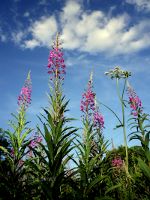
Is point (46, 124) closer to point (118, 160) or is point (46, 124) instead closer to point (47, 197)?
point (47, 197)

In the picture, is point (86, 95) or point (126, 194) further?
point (86, 95)

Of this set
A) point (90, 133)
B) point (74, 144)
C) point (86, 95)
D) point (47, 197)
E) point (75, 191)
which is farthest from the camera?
point (86, 95)

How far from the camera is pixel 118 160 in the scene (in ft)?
35.5

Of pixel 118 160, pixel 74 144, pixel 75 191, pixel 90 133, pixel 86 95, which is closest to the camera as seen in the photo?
pixel 75 191

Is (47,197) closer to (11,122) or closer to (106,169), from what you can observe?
(11,122)

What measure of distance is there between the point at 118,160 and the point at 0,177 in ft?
16.8

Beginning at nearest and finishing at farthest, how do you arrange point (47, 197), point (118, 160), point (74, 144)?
point (47, 197) < point (74, 144) < point (118, 160)

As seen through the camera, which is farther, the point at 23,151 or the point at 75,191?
the point at 23,151

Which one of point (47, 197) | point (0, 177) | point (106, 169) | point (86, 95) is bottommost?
point (47, 197)

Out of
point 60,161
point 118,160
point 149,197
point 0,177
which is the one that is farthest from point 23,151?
point 118,160

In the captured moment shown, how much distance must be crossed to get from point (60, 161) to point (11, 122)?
8.16 feet

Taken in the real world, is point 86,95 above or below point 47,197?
above

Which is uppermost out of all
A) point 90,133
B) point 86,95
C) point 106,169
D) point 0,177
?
point 86,95

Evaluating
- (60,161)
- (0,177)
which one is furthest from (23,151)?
(60,161)
